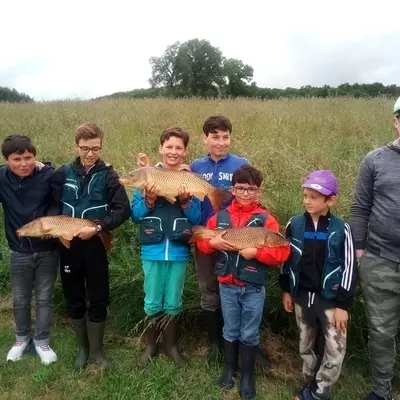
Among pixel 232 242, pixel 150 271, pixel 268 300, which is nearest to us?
pixel 232 242

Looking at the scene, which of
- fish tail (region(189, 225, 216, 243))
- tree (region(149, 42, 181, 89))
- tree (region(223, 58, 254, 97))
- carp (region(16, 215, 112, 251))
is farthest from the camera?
tree (region(149, 42, 181, 89))

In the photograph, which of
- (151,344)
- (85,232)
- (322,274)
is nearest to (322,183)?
(322,274)

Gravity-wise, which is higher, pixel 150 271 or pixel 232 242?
pixel 232 242

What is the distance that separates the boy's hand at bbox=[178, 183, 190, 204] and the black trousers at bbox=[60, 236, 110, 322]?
0.73m

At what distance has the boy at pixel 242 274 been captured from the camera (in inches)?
108

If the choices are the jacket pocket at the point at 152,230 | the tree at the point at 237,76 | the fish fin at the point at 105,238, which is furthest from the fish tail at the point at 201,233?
the tree at the point at 237,76

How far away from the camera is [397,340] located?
3.14m

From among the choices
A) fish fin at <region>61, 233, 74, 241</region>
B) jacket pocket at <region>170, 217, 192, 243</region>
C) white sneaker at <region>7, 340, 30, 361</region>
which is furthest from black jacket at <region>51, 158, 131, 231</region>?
white sneaker at <region>7, 340, 30, 361</region>

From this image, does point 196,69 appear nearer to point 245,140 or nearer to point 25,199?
point 245,140

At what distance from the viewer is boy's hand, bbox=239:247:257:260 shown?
2.64 meters

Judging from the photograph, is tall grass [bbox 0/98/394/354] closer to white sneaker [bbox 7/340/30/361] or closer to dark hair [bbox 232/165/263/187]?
white sneaker [bbox 7/340/30/361]

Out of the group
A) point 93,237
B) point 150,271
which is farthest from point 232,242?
point 93,237

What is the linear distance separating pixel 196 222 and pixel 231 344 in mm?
947

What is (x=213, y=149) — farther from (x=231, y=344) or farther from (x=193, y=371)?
(x=193, y=371)
